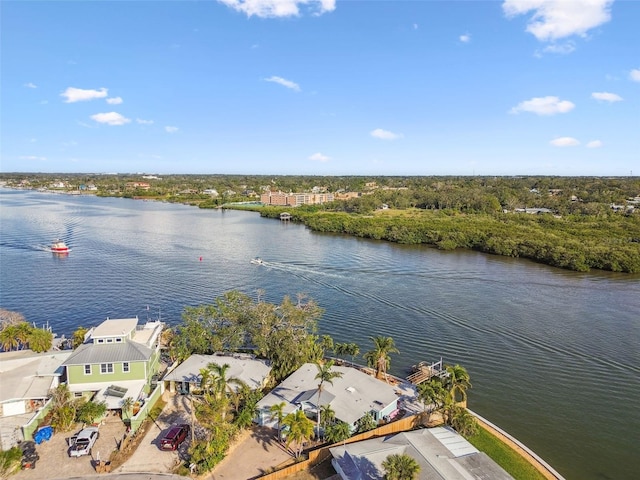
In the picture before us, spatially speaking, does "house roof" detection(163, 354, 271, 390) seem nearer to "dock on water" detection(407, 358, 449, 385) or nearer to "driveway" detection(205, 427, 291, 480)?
"driveway" detection(205, 427, 291, 480)

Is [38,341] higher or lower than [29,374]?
higher

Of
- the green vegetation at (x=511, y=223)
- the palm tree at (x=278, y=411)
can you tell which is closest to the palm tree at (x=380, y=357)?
the palm tree at (x=278, y=411)

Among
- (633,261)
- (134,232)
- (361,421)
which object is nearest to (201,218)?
(134,232)

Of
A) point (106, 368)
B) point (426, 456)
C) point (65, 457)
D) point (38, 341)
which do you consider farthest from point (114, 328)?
point (426, 456)

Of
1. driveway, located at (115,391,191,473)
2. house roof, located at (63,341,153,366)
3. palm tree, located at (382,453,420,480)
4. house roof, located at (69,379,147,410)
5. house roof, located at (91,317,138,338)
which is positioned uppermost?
house roof, located at (91,317,138,338)

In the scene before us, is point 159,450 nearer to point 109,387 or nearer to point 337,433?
point 109,387

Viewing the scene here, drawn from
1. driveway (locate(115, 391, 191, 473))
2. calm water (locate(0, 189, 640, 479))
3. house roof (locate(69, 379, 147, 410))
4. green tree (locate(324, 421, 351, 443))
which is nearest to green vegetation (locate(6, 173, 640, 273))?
calm water (locate(0, 189, 640, 479))

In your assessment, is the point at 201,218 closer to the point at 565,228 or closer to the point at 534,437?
the point at 565,228
